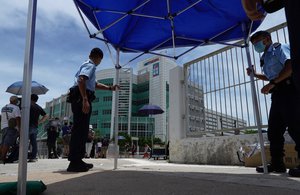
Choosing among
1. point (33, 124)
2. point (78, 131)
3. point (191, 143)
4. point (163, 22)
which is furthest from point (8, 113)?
point (191, 143)

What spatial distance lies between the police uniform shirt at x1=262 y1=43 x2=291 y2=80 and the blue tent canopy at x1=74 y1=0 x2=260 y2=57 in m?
0.96

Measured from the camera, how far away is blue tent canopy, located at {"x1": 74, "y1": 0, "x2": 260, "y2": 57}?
443 centimetres

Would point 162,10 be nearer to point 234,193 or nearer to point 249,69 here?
point 249,69

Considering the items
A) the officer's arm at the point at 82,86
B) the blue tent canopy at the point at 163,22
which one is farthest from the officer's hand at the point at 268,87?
the officer's arm at the point at 82,86

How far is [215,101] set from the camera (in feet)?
20.9

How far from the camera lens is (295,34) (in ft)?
2.98

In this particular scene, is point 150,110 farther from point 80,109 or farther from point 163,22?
point 80,109

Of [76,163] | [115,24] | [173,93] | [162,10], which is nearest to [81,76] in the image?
[76,163]

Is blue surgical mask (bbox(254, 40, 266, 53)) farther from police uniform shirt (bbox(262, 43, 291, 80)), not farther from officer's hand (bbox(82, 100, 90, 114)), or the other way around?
officer's hand (bbox(82, 100, 90, 114))

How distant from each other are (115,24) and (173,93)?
3.42 metres

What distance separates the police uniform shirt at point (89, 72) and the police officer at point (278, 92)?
2.27 m

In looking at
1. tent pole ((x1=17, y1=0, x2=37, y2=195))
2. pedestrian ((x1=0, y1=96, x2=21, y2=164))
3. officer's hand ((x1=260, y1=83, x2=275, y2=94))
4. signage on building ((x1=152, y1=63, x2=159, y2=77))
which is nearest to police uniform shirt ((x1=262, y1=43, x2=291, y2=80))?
officer's hand ((x1=260, y1=83, x2=275, y2=94))

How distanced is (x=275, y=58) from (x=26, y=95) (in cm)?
296

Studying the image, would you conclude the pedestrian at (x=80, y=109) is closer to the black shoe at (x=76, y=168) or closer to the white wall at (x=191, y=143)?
the black shoe at (x=76, y=168)
